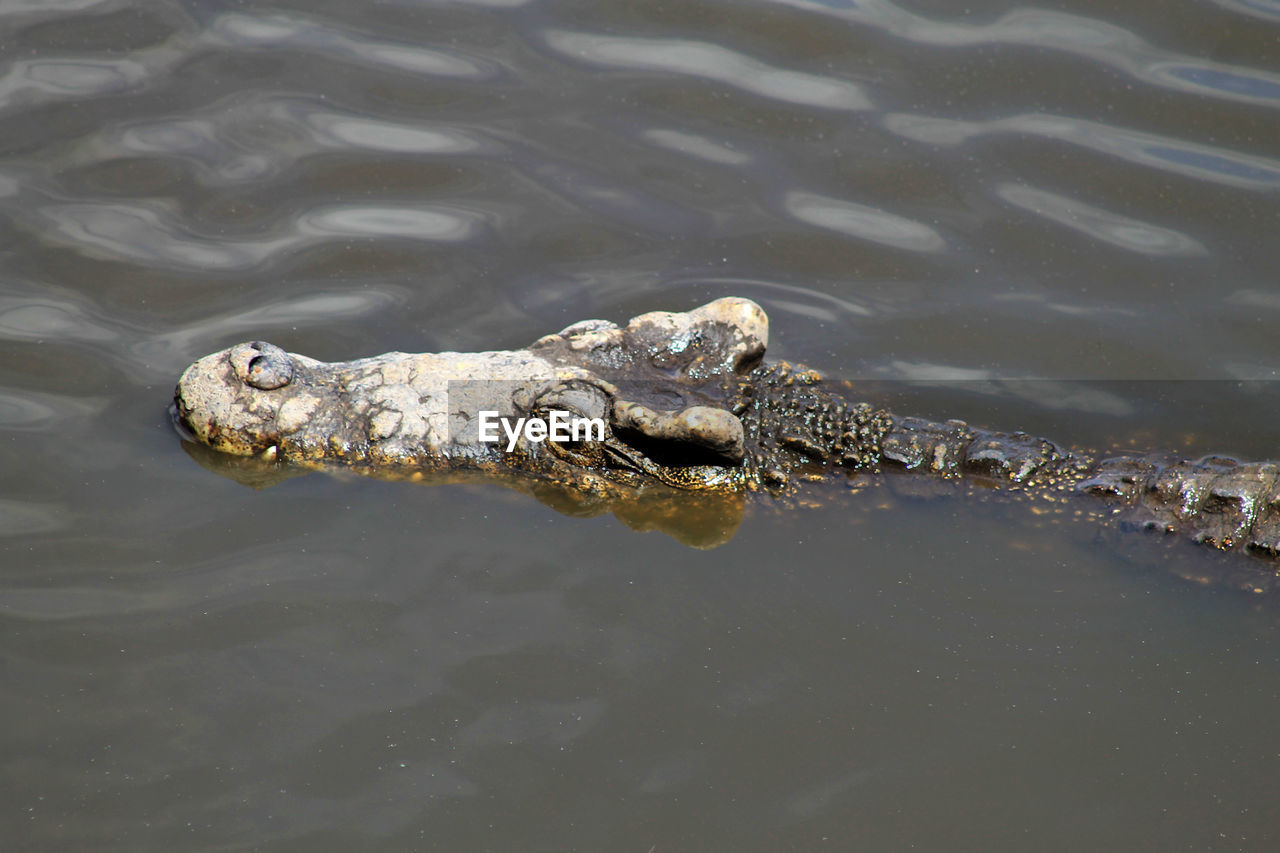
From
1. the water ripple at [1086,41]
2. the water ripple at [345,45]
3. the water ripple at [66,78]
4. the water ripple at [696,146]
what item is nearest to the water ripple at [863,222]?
the water ripple at [696,146]

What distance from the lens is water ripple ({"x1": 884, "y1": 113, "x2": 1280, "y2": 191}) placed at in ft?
20.8

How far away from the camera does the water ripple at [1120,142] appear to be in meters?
6.35

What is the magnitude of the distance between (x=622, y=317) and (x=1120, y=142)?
3.31 meters

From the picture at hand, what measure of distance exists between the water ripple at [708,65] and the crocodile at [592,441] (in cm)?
286

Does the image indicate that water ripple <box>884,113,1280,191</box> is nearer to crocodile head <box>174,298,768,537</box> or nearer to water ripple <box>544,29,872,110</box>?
water ripple <box>544,29,872,110</box>

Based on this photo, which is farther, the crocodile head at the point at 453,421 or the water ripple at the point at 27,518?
the crocodile head at the point at 453,421

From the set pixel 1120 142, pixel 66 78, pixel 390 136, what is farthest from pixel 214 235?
pixel 1120 142

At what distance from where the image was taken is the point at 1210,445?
16.6ft

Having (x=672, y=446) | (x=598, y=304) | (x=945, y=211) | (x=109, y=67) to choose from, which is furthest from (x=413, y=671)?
(x=109, y=67)

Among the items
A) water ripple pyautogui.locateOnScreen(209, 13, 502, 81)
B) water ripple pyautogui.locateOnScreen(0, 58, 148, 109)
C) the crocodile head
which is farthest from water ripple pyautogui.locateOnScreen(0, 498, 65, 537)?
water ripple pyautogui.locateOnScreen(209, 13, 502, 81)

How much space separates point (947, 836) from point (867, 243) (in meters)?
3.56

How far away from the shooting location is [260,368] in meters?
4.72

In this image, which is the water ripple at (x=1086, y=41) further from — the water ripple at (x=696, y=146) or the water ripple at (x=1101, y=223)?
the water ripple at (x=696, y=146)

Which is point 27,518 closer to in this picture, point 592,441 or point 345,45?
point 592,441
